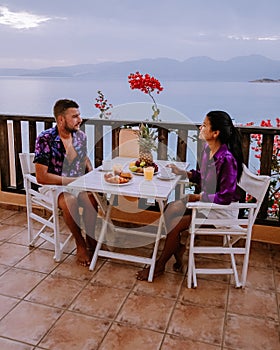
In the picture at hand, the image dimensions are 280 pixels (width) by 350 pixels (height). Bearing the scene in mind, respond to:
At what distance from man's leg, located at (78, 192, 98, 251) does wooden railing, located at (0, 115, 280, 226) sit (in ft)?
2.17

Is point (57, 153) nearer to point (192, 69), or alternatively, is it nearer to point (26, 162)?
point (26, 162)

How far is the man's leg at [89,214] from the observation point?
2.88 meters

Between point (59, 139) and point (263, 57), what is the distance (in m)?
2.40

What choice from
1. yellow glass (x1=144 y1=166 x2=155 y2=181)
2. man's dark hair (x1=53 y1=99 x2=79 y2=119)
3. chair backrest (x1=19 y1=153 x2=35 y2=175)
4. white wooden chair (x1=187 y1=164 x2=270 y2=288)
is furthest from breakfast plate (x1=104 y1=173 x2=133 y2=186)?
chair backrest (x1=19 y1=153 x2=35 y2=175)

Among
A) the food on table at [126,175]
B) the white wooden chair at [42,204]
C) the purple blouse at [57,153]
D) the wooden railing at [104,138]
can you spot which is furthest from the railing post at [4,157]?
the food on table at [126,175]

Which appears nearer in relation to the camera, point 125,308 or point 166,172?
point 125,308

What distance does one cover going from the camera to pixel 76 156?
3.01m

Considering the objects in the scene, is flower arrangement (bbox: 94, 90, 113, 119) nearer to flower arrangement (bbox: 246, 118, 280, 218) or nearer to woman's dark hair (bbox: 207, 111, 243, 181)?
woman's dark hair (bbox: 207, 111, 243, 181)

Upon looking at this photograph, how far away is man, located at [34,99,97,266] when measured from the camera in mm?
2770

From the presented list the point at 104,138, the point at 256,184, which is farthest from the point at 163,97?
the point at 256,184

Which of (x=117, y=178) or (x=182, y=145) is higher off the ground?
(x=182, y=145)

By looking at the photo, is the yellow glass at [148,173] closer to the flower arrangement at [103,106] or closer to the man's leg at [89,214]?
the man's leg at [89,214]

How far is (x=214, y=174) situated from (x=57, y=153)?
128 cm

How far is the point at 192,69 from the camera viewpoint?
403 cm
